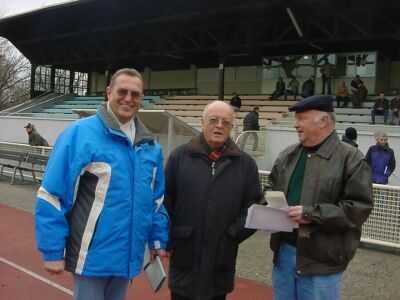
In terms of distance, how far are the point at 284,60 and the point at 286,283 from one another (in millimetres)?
21579

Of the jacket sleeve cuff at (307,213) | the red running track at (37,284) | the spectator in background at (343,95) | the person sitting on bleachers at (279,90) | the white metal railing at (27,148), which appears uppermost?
the person sitting on bleachers at (279,90)

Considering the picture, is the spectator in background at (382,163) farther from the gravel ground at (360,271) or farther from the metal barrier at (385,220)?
the gravel ground at (360,271)

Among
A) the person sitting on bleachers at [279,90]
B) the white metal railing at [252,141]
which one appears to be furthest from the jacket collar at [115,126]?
the person sitting on bleachers at [279,90]

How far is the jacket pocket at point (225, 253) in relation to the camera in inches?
113

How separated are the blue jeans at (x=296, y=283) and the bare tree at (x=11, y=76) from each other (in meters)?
45.4

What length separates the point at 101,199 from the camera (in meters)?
2.43

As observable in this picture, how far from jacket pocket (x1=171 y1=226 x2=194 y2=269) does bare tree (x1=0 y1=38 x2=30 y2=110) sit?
148 ft

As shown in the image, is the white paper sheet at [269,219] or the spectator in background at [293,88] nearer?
the white paper sheet at [269,219]

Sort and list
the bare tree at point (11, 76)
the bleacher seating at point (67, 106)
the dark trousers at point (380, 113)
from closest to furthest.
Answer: the dark trousers at point (380, 113), the bleacher seating at point (67, 106), the bare tree at point (11, 76)

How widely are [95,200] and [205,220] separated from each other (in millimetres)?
732

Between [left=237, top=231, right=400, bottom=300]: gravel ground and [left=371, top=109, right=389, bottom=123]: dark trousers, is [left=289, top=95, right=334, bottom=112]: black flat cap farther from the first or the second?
[left=371, top=109, right=389, bottom=123]: dark trousers

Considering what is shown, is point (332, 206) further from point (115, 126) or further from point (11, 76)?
point (11, 76)

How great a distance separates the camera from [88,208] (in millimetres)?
2428

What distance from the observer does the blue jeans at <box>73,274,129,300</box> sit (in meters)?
2.50
